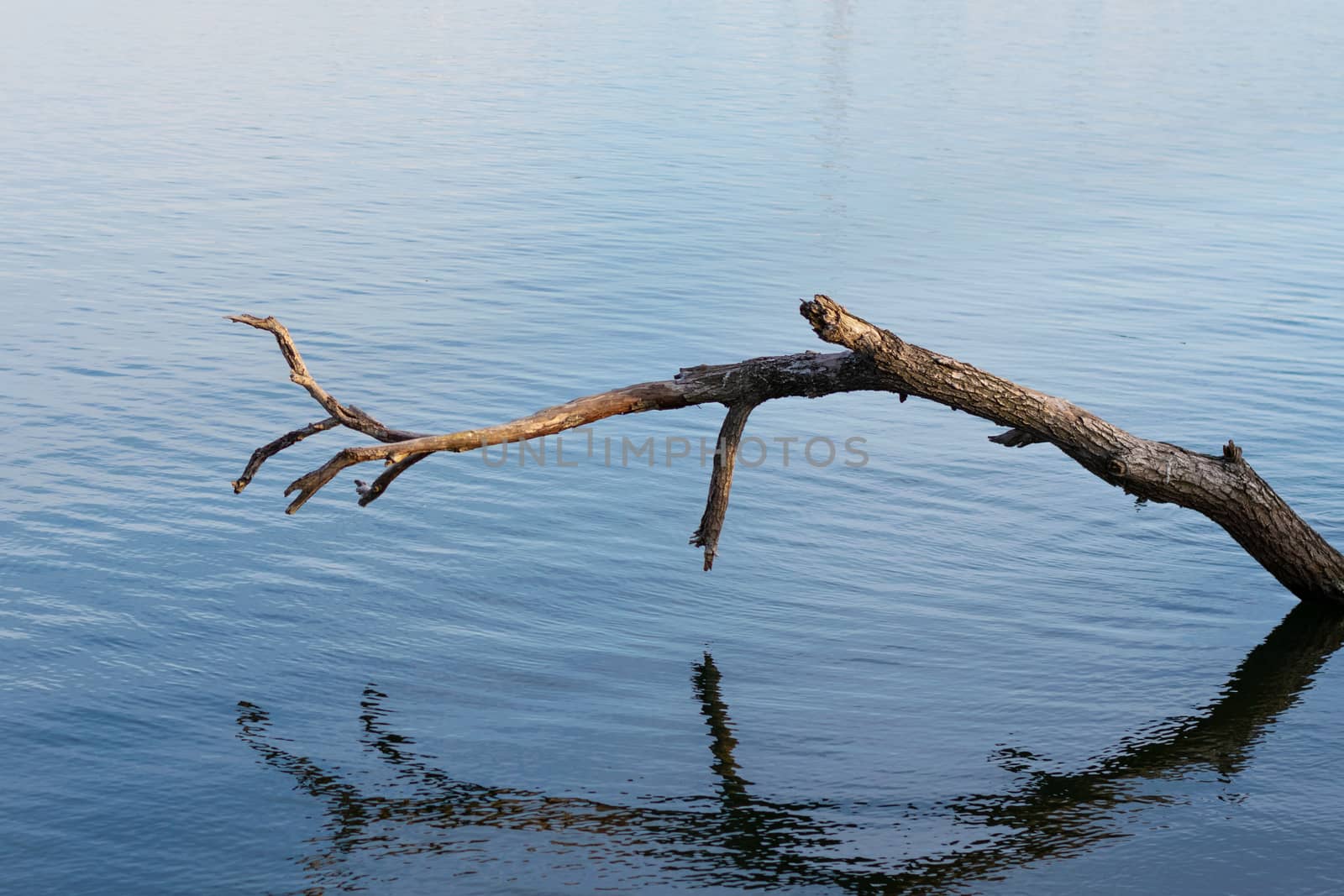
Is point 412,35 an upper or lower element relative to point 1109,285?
upper

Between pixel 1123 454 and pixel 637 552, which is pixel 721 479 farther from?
pixel 1123 454

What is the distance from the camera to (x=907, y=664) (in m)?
9.08

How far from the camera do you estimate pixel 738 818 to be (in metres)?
7.35

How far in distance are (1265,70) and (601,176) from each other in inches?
1028

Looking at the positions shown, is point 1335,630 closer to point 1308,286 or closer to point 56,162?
point 1308,286

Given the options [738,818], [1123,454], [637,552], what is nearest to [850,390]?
[1123,454]

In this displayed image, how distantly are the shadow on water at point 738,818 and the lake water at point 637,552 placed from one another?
28mm

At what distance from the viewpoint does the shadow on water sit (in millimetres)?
6871

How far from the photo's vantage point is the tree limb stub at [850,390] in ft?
26.3

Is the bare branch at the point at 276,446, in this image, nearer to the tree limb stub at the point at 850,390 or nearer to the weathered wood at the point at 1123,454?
the tree limb stub at the point at 850,390

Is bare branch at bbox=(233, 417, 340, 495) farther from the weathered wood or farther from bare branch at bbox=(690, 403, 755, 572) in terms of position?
the weathered wood

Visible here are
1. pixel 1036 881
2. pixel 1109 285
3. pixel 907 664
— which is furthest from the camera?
pixel 1109 285

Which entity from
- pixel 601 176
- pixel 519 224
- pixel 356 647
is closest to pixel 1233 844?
pixel 356 647

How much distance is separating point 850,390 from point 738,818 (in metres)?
2.80
